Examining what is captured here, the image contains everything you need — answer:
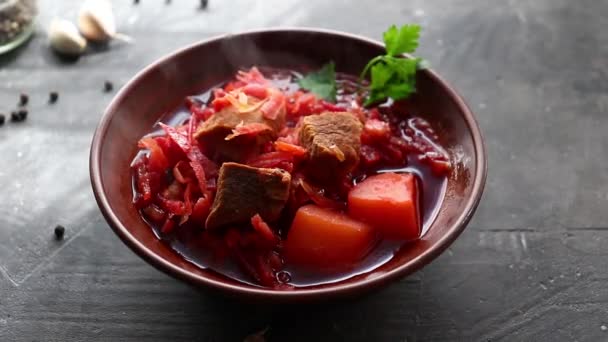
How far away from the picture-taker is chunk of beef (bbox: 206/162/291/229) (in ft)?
6.76

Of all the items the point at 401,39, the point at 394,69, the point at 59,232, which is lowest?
the point at 59,232

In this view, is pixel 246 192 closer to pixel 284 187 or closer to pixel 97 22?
pixel 284 187

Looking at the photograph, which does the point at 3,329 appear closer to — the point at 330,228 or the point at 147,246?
the point at 147,246

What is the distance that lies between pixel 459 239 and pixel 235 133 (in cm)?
105

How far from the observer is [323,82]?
8.93ft

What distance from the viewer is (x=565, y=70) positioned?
3342 millimetres

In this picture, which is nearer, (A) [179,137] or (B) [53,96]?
(A) [179,137]

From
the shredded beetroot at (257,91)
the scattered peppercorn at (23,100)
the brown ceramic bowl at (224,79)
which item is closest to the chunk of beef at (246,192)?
the brown ceramic bowl at (224,79)

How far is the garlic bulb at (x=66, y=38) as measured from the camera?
341cm

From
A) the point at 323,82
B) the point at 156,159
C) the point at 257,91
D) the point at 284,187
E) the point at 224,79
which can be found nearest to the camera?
the point at 284,187

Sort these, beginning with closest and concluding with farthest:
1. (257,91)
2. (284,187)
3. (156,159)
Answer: (284,187) < (156,159) < (257,91)

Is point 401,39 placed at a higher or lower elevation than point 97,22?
higher

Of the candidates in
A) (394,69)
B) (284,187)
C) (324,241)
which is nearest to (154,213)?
(284,187)

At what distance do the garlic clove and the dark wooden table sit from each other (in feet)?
0.30
